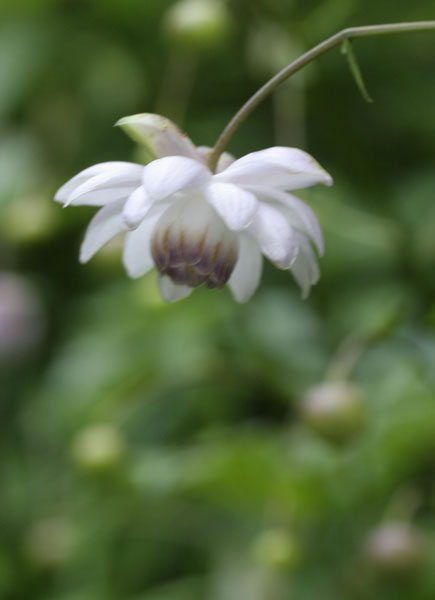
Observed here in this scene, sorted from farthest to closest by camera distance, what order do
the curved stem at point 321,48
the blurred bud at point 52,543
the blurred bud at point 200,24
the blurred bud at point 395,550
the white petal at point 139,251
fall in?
the blurred bud at point 52,543, the blurred bud at point 200,24, the blurred bud at point 395,550, the white petal at point 139,251, the curved stem at point 321,48

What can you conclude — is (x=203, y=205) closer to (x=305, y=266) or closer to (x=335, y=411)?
(x=305, y=266)

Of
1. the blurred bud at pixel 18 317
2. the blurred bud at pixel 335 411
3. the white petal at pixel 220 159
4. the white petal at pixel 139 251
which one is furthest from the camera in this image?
the blurred bud at pixel 18 317

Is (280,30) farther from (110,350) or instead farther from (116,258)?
(110,350)

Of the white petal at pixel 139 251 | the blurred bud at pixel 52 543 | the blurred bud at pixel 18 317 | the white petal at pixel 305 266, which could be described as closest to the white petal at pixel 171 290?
the white petal at pixel 139 251

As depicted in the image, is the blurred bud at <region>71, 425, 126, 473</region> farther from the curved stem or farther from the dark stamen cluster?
the curved stem

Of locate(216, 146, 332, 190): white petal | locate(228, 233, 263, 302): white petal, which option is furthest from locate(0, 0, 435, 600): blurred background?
locate(216, 146, 332, 190): white petal

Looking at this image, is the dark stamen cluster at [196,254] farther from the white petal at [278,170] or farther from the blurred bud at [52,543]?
the blurred bud at [52,543]

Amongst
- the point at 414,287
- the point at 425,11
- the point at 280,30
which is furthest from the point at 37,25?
the point at 414,287
